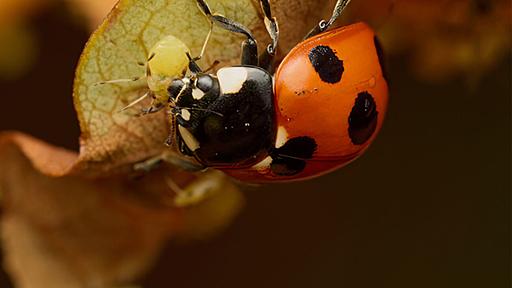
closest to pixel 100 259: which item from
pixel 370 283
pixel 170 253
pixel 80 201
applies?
pixel 80 201

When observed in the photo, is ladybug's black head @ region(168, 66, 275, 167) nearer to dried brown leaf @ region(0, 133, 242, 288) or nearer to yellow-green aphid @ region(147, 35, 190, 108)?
yellow-green aphid @ region(147, 35, 190, 108)

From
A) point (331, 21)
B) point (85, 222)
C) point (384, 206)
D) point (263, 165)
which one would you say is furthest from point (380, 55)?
point (384, 206)

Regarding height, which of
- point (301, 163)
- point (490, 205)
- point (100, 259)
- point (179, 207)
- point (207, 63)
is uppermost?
point (207, 63)

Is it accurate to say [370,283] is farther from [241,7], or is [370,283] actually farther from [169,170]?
[241,7]

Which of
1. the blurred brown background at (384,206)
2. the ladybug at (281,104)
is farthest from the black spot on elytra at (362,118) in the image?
the blurred brown background at (384,206)

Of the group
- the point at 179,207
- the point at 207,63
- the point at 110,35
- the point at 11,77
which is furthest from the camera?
the point at 11,77

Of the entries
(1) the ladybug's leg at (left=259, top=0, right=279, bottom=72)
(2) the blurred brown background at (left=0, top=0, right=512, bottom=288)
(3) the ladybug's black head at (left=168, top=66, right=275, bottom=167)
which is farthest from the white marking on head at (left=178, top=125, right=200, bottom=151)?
(2) the blurred brown background at (left=0, top=0, right=512, bottom=288)

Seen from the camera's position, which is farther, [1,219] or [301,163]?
[1,219]
